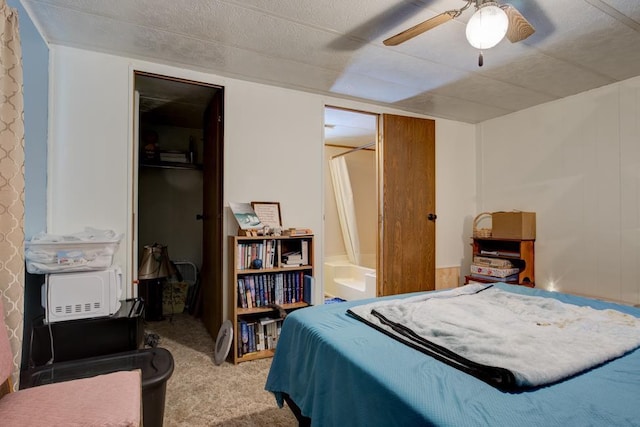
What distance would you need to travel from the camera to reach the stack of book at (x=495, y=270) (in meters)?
3.28

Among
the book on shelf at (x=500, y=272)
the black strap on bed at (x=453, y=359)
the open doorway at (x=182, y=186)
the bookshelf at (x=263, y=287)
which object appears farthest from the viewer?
the book on shelf at (x=500, y=272)

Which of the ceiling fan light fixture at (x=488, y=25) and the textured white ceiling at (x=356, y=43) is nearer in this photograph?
the ceiling fan light fixture at (x=488, y=25)

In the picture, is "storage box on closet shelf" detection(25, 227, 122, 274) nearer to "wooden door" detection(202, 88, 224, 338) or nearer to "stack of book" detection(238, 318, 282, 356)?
"wooden door" detection(202, 88, 224, 338)

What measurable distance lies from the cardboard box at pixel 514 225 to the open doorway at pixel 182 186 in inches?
113

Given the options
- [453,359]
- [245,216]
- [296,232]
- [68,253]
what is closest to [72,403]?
[68,253]

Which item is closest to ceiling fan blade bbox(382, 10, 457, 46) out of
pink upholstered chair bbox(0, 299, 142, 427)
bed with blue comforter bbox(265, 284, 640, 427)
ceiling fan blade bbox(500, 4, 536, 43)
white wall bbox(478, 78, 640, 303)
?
ceiling fan blade bbox(500, 4, 536, 43)

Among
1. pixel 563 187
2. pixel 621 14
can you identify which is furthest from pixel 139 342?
pixel 563 187

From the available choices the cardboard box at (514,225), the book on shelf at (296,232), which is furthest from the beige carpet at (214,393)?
the cardboard box at (514,225)

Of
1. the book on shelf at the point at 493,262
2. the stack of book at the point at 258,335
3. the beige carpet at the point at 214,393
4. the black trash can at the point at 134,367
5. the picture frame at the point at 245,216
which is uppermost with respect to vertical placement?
the picture frame at the point at 245,216

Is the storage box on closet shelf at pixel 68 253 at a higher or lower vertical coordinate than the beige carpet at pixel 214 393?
higher

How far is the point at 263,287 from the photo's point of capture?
2.71 meters

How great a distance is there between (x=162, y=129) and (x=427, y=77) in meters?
3.31

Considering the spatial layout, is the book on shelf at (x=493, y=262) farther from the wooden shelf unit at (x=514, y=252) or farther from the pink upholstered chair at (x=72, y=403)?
the pink upholstered chair at (x=72, y=403)

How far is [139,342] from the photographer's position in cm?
191
